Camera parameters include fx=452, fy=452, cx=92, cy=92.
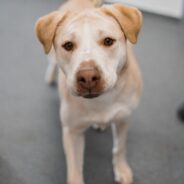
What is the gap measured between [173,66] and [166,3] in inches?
22.7

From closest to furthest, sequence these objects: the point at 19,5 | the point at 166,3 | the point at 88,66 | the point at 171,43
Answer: the point at 88,66 → the point at 171,43 → the point at 166,3 → the point at 19,5

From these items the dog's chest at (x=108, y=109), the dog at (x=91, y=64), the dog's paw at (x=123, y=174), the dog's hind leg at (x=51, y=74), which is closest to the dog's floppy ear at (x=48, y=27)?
the dog at (x=91, y=64)

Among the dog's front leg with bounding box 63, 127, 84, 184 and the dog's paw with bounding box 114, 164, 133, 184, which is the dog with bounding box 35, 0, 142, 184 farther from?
the dog's paw with bounding box 114, 164, 133, 184

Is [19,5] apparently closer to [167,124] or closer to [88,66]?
[167,124]

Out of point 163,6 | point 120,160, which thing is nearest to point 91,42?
point 120,160

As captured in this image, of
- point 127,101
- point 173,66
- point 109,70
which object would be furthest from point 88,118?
point 173,66

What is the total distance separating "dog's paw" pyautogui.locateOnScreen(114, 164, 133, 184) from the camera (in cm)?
175

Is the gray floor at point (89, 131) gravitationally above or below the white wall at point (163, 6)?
below

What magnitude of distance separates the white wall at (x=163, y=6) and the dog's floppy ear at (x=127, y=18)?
1454 millimetres

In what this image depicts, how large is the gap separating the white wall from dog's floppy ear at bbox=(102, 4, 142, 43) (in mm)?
1454

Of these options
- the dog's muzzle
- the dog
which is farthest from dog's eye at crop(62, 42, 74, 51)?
the dog's muzzle

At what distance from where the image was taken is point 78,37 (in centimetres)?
130

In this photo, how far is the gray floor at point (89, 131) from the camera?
1.81 meters

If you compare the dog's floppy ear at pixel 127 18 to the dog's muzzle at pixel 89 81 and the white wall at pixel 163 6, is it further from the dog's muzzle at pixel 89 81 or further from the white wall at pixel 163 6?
the white wall at pixel 163 6
